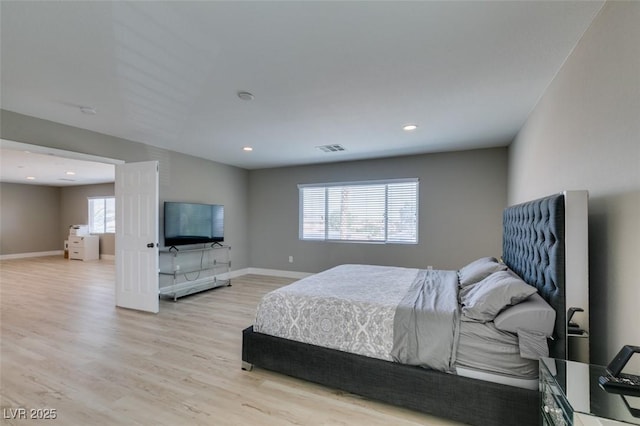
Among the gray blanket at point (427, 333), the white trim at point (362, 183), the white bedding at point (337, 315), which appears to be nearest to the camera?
the gray blanket at point (427, 333)

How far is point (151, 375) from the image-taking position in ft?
7.69

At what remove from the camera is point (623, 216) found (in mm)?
1429

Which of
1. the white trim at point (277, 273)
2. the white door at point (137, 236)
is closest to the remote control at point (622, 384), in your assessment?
the white door at point (137, 236)

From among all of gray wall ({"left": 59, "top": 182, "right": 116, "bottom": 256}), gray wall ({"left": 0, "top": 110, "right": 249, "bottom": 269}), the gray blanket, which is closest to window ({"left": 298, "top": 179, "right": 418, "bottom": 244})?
gray wall ({"left": 0, "top": 110, "right": 249, "bottom": 269})

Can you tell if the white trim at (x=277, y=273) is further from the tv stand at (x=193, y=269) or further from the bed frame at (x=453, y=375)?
the bed frame at (x=453, y=375)

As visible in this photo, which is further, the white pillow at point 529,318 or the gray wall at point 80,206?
the gray wall at point 80,206

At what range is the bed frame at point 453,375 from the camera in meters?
1.65

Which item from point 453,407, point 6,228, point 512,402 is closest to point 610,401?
point 512,402

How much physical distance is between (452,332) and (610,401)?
2.58 ft

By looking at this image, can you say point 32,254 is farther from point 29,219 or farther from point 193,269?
point 193,269

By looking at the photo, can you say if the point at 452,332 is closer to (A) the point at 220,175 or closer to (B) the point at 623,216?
(B) the point at 623,216

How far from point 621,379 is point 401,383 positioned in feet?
3.66

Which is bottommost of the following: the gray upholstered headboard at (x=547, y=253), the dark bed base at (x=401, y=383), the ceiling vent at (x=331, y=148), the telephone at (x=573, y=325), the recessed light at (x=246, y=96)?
the dark bed base at (x=401, y=383)

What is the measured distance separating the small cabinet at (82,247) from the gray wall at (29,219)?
1.73 m
